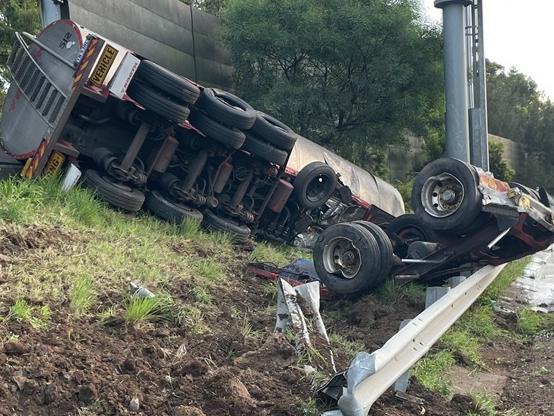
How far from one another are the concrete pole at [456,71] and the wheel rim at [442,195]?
150 inches

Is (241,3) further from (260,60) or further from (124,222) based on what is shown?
(124,222)

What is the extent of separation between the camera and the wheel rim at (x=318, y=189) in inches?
332

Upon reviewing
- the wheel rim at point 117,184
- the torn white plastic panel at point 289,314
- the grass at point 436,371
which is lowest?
the wheel rim at point 117,184

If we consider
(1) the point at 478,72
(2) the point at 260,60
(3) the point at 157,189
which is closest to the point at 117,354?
(3) the point at 157,189

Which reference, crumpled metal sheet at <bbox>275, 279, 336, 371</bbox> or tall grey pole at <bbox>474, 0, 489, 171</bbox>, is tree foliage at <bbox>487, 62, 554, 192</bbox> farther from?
crumpled metal sheet at <bbox>275, 279, 336, 371</bbox>

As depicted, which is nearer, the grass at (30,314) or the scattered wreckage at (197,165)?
the grass at (30,314)

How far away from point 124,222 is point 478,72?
6738 millimetres

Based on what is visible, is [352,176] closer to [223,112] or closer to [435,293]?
[223,112]

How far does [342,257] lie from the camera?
620cm

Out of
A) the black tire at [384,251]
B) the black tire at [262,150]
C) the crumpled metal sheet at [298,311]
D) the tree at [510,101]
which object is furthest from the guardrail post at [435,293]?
the tree at [510,101]

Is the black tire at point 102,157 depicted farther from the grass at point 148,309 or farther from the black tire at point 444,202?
the black tire at point 444,202

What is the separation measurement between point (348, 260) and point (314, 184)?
2474 mm

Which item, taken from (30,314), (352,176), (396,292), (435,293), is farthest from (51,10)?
(30,314)

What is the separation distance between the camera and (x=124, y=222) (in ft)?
20.2
